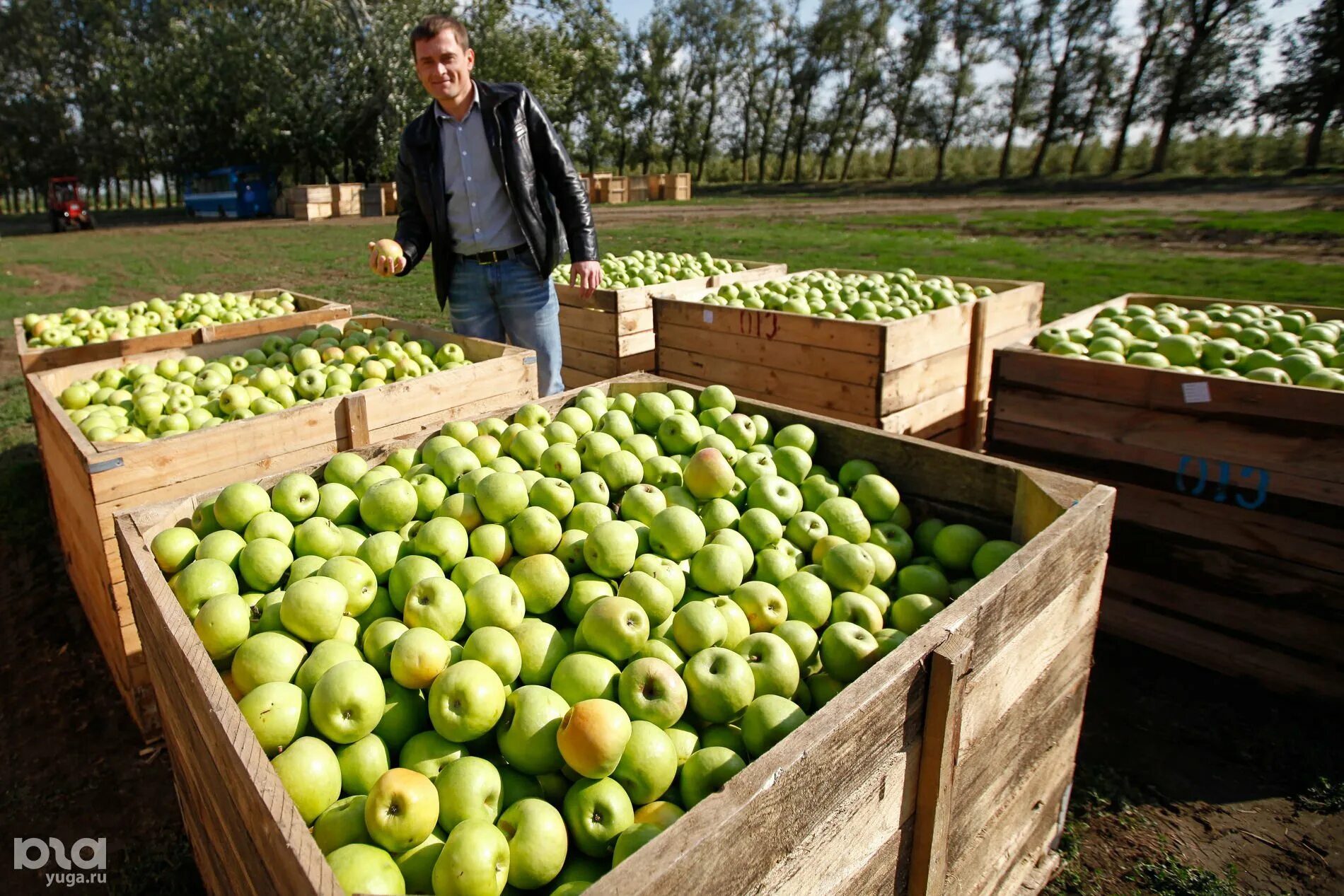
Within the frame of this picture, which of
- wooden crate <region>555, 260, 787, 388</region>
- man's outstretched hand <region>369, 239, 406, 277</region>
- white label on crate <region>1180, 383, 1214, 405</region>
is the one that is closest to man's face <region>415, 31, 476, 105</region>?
man's outstretched hand <region>369, 239, 406, 277</region>

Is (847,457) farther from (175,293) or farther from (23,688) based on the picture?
(175,293)

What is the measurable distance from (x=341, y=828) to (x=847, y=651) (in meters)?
1.22

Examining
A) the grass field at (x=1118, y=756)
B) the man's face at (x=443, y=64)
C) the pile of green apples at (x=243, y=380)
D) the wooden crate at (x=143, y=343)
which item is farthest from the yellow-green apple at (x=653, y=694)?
the wooden crate at (x=143, y=343)

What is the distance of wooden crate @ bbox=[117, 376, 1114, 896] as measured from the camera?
1371 millimetres

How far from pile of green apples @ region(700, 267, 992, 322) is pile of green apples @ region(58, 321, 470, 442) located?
2.23 meters

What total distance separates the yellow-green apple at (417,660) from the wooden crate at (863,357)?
11.3ft

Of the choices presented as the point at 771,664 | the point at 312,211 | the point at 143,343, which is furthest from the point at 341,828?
the point at 312,211

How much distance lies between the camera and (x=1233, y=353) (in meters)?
4.34

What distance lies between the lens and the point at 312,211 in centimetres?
3497

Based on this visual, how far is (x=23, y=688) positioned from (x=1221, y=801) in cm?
545

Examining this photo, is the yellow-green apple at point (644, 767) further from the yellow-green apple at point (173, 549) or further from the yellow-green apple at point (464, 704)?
the yellow-green apple at point (173, 549)

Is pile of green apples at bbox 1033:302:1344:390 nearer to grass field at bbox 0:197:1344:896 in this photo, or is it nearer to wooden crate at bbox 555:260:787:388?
grass field at bbox 0:197:1344:896

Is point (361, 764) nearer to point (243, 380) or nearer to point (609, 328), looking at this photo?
point (243, 380)

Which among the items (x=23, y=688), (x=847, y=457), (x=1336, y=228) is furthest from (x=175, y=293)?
(x=1336, y=228)
